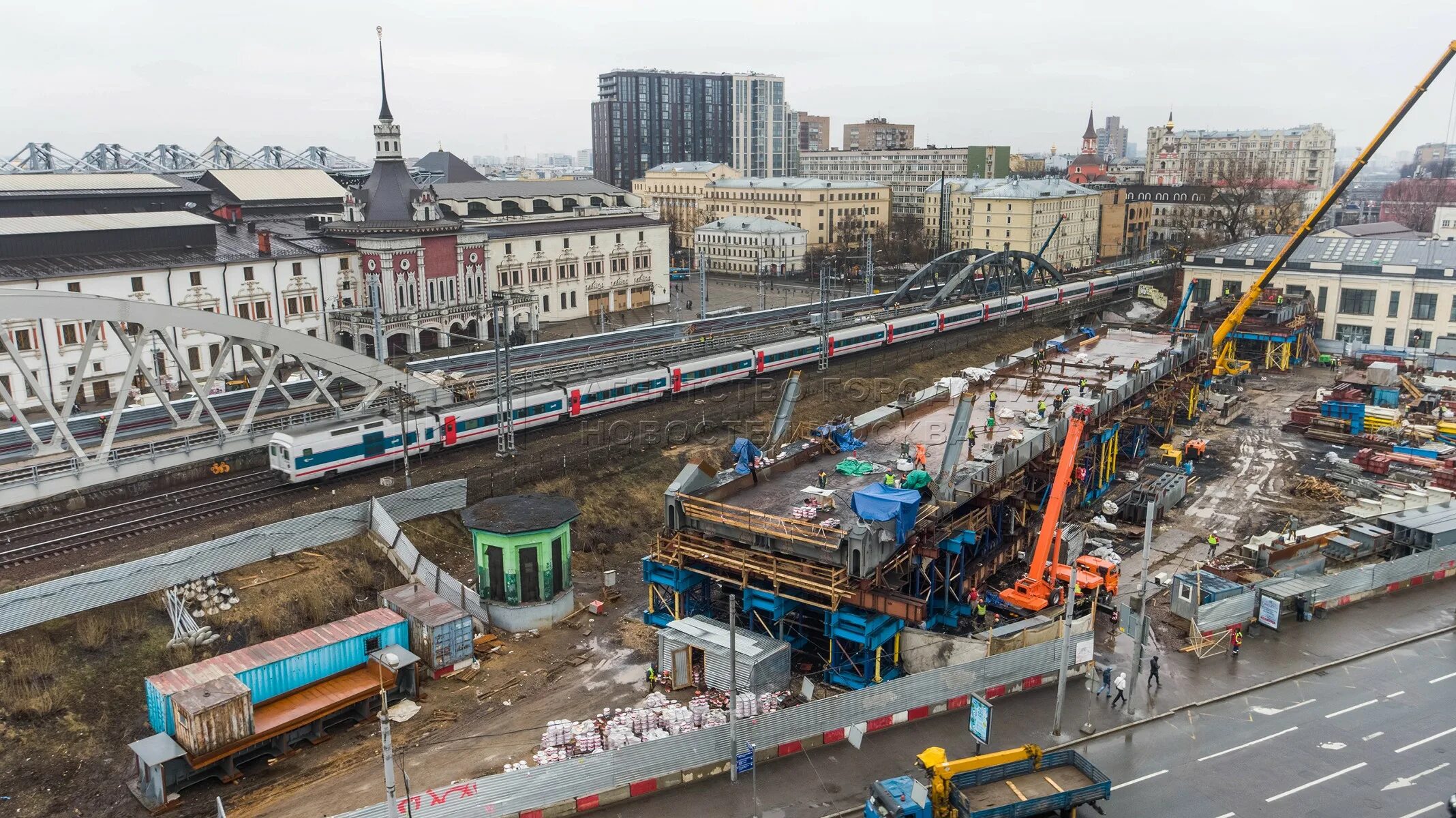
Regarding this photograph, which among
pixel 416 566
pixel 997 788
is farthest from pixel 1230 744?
pixel 416 566

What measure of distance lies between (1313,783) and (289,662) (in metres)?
25.1

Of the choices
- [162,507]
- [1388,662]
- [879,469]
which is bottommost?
[1388,662]

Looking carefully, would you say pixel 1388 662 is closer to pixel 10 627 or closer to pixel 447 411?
pixel 447 411

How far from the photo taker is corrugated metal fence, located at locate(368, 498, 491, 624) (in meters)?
31.8

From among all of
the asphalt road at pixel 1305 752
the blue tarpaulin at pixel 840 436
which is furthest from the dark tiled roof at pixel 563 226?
the asphalt road at pixel 1305 752

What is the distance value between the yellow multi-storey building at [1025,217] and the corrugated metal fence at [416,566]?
102 metres

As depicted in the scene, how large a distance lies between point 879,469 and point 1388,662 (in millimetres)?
15887

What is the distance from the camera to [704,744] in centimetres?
2311

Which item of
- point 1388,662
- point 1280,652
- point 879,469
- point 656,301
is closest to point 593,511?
point 879,469

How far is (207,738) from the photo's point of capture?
2298 cm

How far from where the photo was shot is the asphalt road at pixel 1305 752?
22.7m

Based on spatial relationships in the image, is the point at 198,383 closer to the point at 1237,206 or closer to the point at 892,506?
the point at 892,506

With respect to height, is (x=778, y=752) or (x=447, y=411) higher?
(x=447, y=411)

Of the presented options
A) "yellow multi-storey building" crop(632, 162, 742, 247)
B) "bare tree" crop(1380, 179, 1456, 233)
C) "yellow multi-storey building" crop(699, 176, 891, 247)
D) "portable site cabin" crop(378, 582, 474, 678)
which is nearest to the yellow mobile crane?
"portable site cabin" crop(378, 582, 474, 678)
